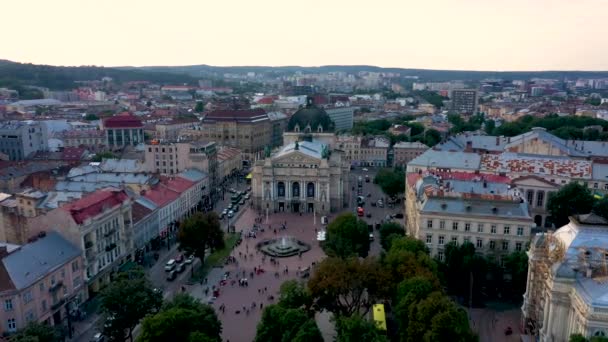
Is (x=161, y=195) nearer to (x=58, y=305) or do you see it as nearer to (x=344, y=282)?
(x=58, y=305)

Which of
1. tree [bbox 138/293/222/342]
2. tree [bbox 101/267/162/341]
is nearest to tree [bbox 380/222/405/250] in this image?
tree [bbox 138/293/222/342]

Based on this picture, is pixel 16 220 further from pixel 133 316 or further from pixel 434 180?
pixel 434 180

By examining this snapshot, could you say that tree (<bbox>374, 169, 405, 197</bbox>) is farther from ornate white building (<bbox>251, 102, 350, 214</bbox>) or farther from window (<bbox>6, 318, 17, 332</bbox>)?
window (<bbox>6, 318, 17, 332</bbox>)

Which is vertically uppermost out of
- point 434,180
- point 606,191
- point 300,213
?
point 434,180

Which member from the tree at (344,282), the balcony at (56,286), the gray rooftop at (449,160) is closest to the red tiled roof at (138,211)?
the balcony at (56,286)

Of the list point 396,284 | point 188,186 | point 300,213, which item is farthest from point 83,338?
point 300,213
